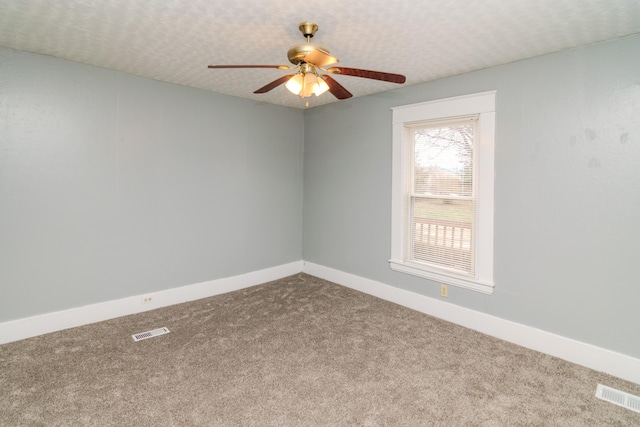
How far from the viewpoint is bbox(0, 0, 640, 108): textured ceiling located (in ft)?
6.82

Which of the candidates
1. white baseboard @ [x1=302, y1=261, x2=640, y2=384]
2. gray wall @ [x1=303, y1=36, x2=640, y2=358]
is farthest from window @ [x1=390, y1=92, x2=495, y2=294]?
white baseboard @ [x1=302, y1=261, x2=640, y2=384]

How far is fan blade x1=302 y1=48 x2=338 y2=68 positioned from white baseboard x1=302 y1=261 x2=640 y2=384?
2.66 metres

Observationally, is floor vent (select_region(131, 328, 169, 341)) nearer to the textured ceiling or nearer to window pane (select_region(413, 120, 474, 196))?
the textured ceiling

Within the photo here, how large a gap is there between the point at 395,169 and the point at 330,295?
1.73m

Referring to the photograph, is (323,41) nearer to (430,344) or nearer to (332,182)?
(332,182)

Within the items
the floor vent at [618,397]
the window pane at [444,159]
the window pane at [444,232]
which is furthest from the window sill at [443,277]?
the floor vent at [618,397]

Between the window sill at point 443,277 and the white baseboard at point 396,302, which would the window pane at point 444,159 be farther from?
the white baseboard at point 396,302

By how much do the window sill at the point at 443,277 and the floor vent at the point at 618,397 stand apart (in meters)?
1.02

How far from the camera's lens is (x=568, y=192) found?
8.82ft

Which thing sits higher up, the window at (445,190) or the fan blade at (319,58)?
the fan blade at (319,58)

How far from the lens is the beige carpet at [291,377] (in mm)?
2035

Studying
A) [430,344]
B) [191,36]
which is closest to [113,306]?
[191,36]

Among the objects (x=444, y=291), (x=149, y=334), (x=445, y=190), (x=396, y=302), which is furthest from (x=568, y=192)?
(x=149, y=334)

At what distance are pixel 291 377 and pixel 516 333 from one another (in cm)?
203
